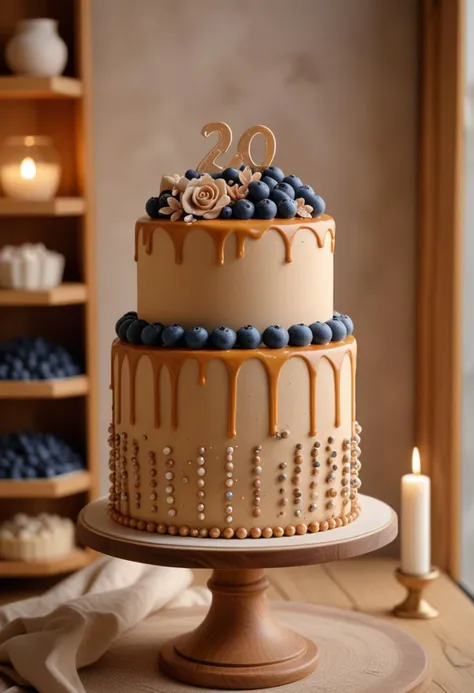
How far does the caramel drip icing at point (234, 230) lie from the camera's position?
6.77 ft

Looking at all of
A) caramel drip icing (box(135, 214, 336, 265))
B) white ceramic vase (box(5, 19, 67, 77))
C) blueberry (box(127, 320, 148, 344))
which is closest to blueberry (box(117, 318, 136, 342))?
blueberry (box(127, 320, 148, 344))

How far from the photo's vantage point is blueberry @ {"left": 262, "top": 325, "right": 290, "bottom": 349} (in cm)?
206

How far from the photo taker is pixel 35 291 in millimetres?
2984

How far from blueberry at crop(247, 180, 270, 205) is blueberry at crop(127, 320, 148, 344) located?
287 mm

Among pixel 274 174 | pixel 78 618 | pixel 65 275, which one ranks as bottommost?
pixel 78 618

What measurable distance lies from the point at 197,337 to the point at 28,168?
1.12m

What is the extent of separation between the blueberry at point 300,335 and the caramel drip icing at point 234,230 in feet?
0.38

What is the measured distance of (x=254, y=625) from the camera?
228 cm

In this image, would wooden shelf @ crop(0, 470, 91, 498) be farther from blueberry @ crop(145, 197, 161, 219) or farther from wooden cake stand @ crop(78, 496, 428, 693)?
blueberry @ crop(145, 197, 161, 219)

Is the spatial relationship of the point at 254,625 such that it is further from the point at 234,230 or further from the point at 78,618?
the point at 234,230

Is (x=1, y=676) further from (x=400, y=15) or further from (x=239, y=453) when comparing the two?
(x=400, y=15)

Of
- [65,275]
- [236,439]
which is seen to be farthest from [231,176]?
[65,275]

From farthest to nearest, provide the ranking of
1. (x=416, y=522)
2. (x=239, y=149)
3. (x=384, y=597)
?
1. (x=384, y=597)
2. (x=416, y=522)
3. (x=239, y=149)

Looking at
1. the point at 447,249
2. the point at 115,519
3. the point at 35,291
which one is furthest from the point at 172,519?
the point at 447,249
